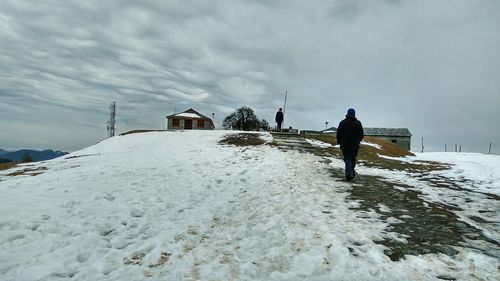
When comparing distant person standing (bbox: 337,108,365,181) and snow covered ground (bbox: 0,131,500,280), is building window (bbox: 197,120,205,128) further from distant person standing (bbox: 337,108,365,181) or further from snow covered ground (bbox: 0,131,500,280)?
distant person standing (bbox: 337,108,365,181)

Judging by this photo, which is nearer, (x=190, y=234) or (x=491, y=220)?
(x=190, y=234)

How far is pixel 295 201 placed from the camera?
33.7 ft

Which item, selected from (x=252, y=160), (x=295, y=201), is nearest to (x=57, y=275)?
(x=295, y=201)

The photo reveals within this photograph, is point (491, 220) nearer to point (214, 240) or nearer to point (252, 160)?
point (214, 240)

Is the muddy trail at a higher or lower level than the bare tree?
lower

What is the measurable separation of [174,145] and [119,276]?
19.7 meters

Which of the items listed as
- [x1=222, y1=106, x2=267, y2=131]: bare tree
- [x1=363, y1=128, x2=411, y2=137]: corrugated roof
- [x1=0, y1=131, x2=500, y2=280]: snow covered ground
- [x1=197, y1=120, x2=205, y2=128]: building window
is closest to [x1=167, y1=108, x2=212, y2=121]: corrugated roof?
[x1=197, y1=120, x2=205, y2=128]: building window

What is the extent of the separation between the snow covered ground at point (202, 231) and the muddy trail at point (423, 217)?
253mm

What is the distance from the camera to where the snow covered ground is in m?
5.84

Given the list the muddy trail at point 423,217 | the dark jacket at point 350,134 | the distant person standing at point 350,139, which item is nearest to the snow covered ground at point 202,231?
the muddy trail at point 423,217

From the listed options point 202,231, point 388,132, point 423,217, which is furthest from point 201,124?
point 202,231

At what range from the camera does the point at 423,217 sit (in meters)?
9.09

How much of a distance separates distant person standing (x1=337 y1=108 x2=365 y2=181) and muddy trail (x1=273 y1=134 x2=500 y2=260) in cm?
64

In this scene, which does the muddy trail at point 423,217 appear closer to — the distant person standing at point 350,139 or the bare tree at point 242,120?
the distant person standing at point 350,139
